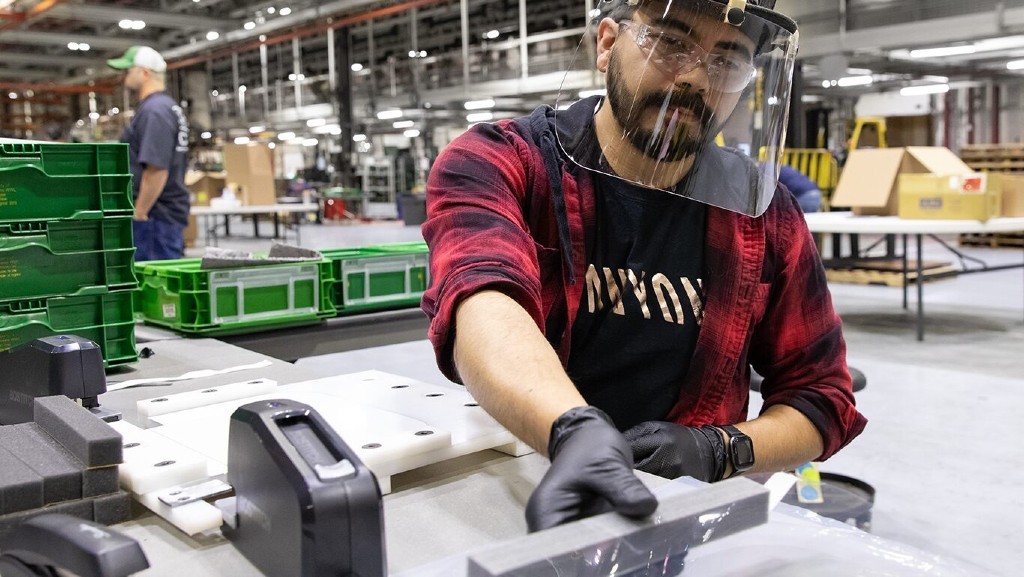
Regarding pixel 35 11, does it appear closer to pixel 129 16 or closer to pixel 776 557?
pixel 129 16

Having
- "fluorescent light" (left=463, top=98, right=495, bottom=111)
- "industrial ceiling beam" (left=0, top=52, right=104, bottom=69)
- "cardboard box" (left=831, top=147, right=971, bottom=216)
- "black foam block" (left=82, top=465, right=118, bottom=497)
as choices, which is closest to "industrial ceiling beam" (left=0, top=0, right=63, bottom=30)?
"industrial ceiling beam" (left=0, top=52, right=104, bottom=69)

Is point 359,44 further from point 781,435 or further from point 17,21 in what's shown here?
point 781,435

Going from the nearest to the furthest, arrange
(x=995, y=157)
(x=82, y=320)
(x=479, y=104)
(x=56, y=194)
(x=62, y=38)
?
(x=56, y=194)
(x=82, y=320)
(x=995, y=157)
(x=62, y=38)
(x=479, y=104)

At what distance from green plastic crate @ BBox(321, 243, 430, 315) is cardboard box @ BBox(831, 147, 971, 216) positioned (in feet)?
13.7

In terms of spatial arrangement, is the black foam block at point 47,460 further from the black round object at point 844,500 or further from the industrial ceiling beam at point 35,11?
the industrial ceiling beam at point 35,11

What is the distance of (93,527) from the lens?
2.11ft

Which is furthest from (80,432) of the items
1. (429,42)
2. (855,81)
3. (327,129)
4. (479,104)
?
(327,129)

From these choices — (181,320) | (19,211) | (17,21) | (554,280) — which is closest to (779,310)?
(554,280)

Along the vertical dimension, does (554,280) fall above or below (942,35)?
below

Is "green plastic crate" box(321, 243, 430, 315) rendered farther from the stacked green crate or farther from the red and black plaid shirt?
the red and black plaid shirt

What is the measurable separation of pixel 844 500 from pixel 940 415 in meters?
1.34

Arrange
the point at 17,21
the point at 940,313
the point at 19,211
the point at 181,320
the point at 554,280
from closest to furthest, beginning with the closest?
the point at 554,280, the point at 19,211, the point at 181,320, the point at 940,313, the point at 17,21

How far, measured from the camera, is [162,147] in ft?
13.1

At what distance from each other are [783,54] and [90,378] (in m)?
1.11
